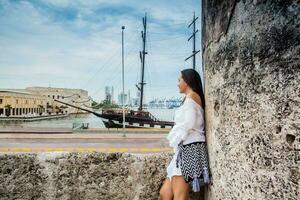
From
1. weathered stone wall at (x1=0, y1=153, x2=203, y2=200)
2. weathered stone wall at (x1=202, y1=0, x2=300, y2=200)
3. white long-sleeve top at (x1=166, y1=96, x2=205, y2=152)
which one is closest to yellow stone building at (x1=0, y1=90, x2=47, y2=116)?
weathered stone wall at (x1=0, y1=153, x2=203, y2=200)

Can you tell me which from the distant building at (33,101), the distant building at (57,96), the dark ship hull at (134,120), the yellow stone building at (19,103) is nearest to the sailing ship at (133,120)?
the dark ship hull at (134,120)

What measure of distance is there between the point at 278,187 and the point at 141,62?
46.8 m

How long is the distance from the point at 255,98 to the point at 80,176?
54.2 inches

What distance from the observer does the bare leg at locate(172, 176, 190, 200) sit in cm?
204

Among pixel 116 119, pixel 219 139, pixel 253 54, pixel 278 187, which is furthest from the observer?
pixel 116 119

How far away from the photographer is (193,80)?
226 cm

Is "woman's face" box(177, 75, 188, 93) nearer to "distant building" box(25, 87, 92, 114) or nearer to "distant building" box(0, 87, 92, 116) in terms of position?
"distant building" box(0, 87, 92, 116)

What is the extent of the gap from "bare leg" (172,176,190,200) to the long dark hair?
1.70 feet

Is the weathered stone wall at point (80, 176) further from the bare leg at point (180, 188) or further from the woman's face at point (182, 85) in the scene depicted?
the woman's face at point (182, 85)

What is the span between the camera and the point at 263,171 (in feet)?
4.79

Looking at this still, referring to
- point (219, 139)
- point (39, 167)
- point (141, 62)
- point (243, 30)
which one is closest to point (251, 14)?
point (243, 30)

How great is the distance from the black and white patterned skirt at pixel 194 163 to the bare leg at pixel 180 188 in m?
0.03

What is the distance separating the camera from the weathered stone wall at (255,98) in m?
1.32

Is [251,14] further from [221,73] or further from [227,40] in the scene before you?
[221,73]
